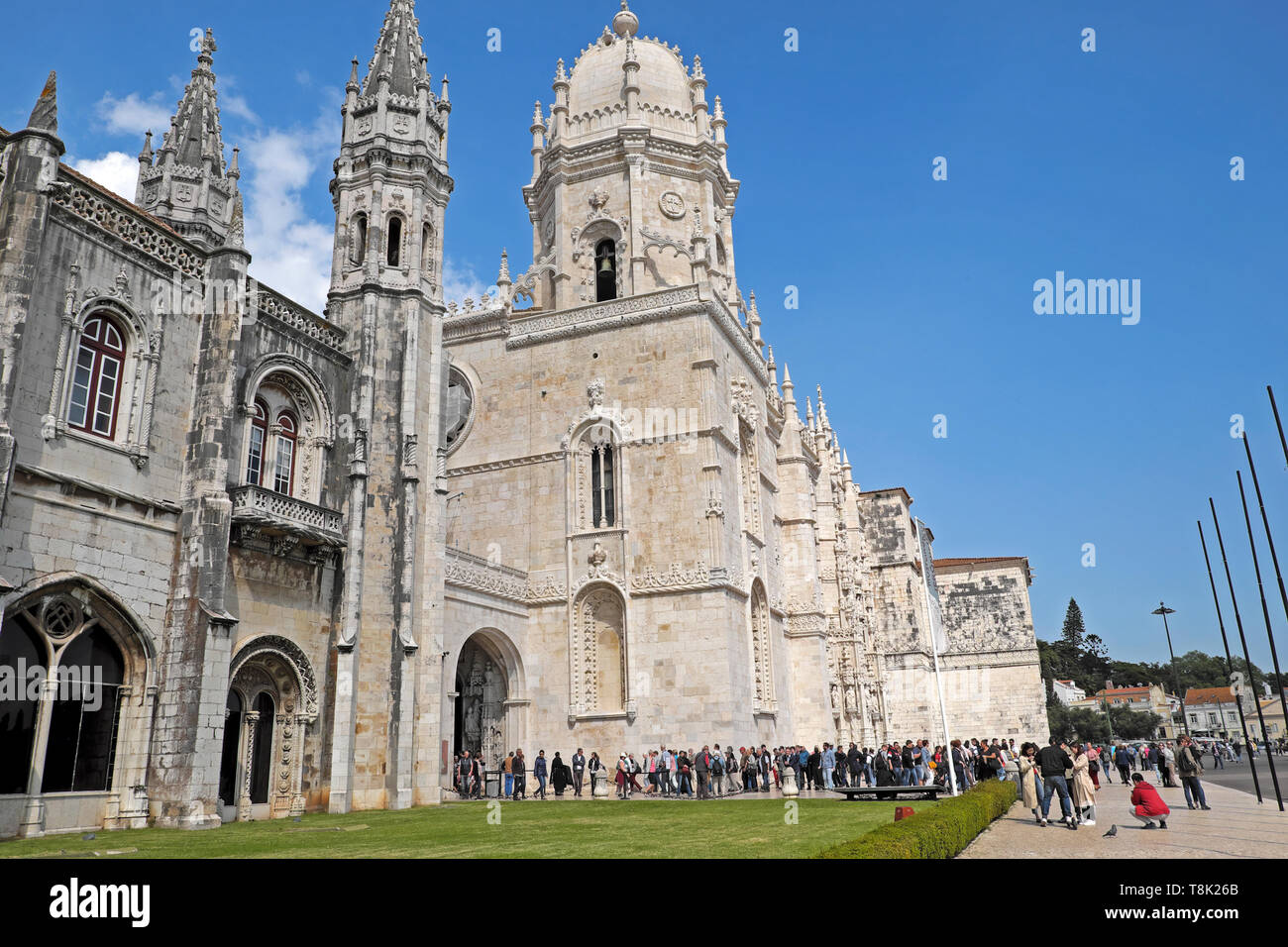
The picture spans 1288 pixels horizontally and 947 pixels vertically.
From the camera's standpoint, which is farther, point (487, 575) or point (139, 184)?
point (487, 575)

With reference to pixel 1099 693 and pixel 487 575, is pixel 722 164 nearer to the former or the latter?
pixel 487 575

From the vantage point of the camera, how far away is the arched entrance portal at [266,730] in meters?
18.7

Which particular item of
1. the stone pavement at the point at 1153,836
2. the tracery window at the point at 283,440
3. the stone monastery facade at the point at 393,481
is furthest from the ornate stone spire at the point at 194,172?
the stone pavement at the point at 1153,836

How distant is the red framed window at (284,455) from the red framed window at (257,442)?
33cm

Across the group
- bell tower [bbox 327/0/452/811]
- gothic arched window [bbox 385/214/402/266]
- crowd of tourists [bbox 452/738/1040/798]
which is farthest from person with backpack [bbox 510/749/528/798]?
gothic arched window [bbox 385/214/402/266]

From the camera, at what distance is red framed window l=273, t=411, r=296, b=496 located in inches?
814

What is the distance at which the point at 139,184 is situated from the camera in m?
24.2

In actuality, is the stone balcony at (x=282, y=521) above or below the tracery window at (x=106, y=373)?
below

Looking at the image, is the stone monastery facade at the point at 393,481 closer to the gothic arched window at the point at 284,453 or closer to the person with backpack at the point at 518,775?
the gothic arched window at the point at 284,453

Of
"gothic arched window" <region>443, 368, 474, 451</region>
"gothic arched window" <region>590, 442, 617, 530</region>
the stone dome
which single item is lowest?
"gothic arched window" <region>590, 442, 617, 530</region>

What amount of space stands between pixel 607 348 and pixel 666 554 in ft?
26.4

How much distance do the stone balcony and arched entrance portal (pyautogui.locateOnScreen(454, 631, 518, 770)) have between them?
33.1ft

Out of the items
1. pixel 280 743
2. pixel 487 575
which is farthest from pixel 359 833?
pixel 487 575

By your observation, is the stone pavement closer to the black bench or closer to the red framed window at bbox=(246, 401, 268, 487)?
the black bench
